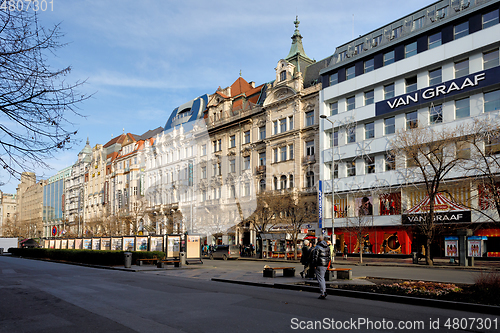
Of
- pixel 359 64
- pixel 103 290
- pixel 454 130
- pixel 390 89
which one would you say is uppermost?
pixel 359 64

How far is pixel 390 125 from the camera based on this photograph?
4119 centimetres

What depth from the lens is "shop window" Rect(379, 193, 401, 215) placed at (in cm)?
3947

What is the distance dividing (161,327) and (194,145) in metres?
59.1

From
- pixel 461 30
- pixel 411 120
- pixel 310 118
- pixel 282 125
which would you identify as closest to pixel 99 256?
pixel 310 118

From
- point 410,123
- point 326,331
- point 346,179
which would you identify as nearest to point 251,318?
point 326,331

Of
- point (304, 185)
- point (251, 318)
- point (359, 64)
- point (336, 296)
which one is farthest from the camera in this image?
point (304, 185)

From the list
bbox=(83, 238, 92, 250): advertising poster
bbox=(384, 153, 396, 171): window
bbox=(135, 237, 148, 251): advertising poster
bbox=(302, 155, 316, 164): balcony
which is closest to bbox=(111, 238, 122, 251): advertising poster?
bbox=(135, 237, 148, 251): advertising poster

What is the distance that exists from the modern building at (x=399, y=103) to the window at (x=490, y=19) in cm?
8

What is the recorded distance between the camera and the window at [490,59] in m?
33.5

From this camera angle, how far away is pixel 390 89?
41.5 m

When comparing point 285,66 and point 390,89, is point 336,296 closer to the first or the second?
point 390,89

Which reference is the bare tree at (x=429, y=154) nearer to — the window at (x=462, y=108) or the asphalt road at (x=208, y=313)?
the window at (x=462, y=108)

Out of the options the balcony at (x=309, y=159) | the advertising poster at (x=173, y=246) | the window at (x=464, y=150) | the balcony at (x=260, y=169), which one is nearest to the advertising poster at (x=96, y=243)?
the advertising poster at (x=173, y=246)

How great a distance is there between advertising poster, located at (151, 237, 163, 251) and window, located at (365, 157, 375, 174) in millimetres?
21849
